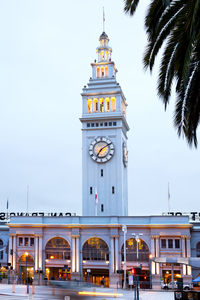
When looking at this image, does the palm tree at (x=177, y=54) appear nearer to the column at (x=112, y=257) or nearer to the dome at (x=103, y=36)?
the column at (x=112, y=257)

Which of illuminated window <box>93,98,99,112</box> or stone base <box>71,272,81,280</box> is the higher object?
illuminated window <box>93,98,99,112</box>

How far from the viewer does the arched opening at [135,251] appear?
67.5 meters

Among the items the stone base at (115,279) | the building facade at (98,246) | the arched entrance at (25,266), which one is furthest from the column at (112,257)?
the arched entrance at (25,266)

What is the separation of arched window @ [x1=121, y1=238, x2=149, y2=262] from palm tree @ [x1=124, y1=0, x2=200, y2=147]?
5202 cm

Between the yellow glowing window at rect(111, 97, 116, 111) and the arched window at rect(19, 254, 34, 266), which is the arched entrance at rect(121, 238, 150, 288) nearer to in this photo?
the arched window at rect(19, 254, 34, 266)

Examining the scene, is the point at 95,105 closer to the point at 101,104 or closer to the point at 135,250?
the point at 101,104

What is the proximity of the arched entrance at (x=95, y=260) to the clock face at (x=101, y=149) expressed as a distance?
16.0 meters

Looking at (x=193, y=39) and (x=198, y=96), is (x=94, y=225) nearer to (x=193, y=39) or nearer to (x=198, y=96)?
(x=198, y=96)

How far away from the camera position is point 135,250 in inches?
2677

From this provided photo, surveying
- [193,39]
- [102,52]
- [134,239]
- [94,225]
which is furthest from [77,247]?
[193,39]

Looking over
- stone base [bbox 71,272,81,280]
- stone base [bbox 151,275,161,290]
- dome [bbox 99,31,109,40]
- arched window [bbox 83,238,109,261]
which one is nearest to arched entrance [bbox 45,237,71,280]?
stone base [bbox 71,272,81,280]

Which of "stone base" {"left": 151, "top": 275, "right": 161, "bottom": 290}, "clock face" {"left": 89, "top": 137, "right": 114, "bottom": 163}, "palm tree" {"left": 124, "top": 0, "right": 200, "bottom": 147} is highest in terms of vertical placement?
"clock face" {"left": 89, "top": 137, "right": 114, "bottom": 163}

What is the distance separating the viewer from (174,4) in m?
15.9

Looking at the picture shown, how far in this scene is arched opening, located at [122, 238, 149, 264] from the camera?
67500mm
